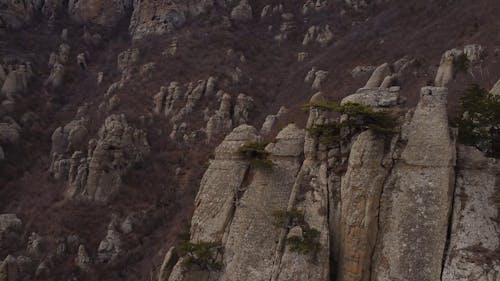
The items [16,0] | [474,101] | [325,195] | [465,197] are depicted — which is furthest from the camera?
[16,0]

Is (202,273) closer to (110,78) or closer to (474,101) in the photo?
A: (474,101)

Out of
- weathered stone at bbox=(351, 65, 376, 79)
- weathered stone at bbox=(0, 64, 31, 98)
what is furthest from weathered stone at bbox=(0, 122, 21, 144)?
weathered stone at bbox=(351, 65, 376, 79)

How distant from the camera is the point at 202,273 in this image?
17047mm

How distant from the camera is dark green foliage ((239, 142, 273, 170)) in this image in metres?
18.3

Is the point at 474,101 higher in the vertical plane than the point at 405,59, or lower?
lower

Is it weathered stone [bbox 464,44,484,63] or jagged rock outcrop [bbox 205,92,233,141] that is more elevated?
weathered stone [bbox 464,44,484,63]

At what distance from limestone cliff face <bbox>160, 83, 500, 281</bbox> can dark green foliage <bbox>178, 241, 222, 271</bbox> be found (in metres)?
0.21

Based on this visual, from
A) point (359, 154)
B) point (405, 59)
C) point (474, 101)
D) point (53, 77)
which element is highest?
point (405, 59)

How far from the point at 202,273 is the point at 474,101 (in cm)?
1382

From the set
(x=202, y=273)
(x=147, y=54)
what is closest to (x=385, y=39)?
(x=147, y=54)

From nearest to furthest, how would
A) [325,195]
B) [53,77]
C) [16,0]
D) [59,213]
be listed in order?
1. [325,195]
2. [59,213]
3. [53,77]
4. [16,0]

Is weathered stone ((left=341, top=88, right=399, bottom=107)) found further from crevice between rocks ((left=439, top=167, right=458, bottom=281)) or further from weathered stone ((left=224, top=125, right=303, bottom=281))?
crevice between rocks ((left=439, top=167, right=458, bottom=281))

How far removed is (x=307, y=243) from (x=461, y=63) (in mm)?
29084

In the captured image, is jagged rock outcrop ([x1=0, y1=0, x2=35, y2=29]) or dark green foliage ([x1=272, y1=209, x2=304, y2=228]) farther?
jagged rock outcrop ([x1=0, y1=0, x2=35, y2=29])
